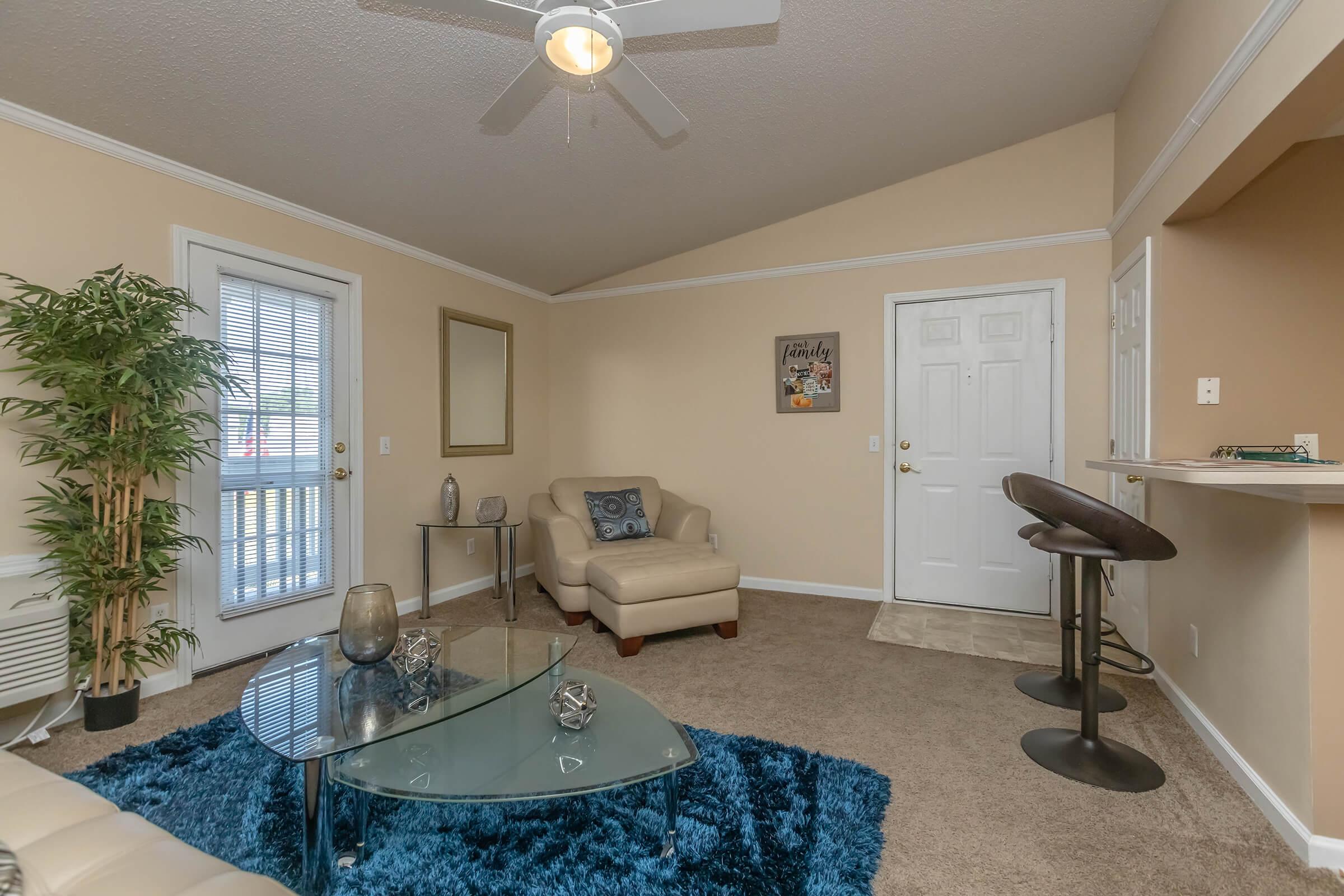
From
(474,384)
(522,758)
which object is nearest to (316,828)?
(522,758)

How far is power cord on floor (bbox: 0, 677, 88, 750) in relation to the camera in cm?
221

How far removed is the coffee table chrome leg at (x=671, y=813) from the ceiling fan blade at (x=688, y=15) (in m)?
1.99

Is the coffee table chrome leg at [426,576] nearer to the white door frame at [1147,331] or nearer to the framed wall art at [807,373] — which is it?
the framed wall art at [807,373]

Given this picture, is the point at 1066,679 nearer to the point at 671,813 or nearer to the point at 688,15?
the point at 671,813

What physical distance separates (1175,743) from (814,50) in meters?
2.97

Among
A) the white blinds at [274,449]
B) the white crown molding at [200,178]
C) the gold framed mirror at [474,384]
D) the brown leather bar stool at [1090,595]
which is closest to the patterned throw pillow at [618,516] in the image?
the gold framed mirror at [474,384]

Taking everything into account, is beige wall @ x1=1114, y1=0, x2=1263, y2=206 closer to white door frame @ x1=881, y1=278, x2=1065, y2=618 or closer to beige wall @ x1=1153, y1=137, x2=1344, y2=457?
beige wall @ x1=1153, y1=137, x2=1344, y2=457

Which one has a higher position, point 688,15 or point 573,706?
point 688,15

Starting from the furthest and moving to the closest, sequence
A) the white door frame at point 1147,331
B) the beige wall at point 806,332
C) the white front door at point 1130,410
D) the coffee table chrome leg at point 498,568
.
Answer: the coffee table chrome leg at point 498,568 < the beige wall at point 806,332 < the white front door at point 1130,410 < the white door frame at point 1147,331

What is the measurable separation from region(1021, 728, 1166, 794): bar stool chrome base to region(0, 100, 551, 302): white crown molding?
4.04 metres

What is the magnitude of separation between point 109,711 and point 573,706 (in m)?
1.94

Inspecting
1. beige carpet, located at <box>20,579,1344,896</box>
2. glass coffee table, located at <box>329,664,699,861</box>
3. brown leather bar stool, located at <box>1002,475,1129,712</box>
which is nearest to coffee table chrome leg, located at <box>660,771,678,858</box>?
glass coffee table, located at <box>329,664,699,861</box>

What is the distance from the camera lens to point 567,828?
5.62 ft

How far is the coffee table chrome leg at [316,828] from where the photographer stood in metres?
1.43
